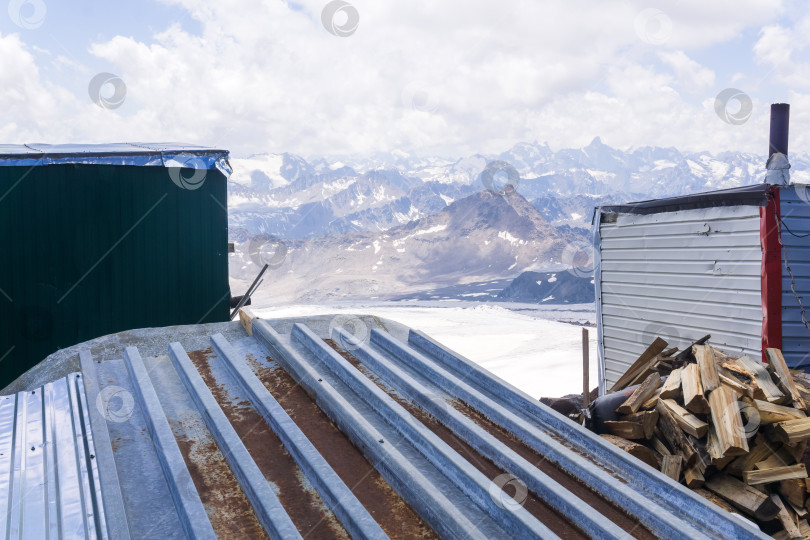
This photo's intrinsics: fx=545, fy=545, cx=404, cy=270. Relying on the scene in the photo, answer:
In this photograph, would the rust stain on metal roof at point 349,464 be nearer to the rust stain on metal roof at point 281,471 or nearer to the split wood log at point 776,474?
the rust stain on metal roof at point 281,471

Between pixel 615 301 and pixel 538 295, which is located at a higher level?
pixel 615 301

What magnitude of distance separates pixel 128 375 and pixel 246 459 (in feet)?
4.88

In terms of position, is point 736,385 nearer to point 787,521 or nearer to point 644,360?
point 787,521

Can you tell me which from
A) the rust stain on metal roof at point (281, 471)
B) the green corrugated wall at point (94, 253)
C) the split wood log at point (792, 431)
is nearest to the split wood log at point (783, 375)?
the split wood log at point (792, 431)

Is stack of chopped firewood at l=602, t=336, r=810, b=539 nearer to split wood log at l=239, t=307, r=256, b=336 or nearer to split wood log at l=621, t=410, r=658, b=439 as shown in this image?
split wood log at l=621, t=410, r=658, b=439

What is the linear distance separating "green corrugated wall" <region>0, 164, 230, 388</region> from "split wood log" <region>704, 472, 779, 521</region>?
6.87 meters

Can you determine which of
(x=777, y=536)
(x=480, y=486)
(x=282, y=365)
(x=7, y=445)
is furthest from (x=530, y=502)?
(x=777, y=536)

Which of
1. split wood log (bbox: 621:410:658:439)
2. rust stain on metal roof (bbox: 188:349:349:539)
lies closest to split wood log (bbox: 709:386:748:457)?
split wood log (bbox: 621:410:658:439)

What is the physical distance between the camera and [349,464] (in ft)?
8.75

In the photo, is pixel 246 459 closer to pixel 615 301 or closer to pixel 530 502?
pixel 530 502

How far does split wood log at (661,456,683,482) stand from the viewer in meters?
5.37

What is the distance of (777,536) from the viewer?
16.3 feet

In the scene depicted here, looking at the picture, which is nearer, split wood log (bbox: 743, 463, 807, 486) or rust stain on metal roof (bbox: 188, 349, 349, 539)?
rust stain on metal roof (bbox: 188, 349, 349, 539)

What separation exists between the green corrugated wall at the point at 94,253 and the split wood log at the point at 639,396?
595 centimetres
